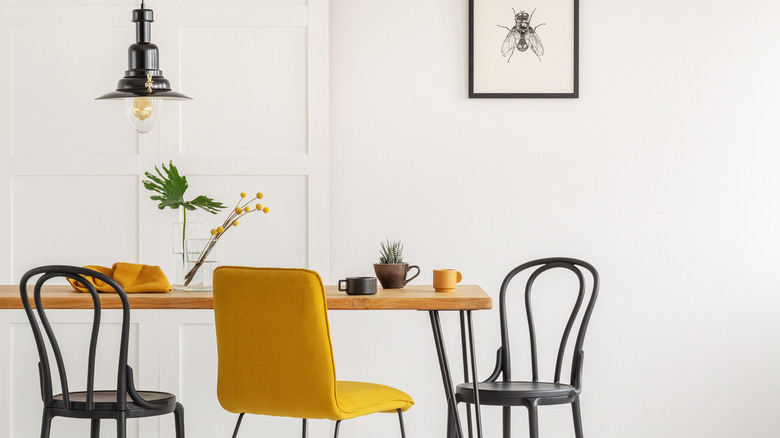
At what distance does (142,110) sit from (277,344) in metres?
0.84

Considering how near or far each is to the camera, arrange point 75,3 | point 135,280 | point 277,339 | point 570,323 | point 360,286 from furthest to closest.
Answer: point 75,3 → point 570,323 → point 135,280 → point 360,286 → point 277,339

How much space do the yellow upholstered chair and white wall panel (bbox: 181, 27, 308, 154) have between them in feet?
3.73

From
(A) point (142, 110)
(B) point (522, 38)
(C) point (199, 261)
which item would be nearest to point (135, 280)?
(C) point (199, 261)

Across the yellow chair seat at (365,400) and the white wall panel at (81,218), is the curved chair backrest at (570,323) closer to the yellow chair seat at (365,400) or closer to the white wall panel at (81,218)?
the yellow chair seat at (365,400)

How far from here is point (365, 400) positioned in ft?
7.67

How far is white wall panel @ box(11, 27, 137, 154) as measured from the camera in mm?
3283

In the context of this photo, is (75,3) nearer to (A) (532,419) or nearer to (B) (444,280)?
(B) (444,280)

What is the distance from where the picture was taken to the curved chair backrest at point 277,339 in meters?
2.19

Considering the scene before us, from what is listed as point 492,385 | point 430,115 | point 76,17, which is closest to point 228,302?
point 492,385

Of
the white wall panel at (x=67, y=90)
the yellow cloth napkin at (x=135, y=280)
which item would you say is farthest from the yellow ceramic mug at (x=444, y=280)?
the white wall panel at (x=67, y=90)

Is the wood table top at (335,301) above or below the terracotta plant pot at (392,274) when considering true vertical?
below

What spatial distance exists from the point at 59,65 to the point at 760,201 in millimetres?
2869

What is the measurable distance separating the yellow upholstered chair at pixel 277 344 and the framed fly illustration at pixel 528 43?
58.1 inches

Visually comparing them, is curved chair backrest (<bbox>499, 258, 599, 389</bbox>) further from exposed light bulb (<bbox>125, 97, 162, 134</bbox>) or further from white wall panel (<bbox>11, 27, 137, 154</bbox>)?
white wall panel (<bbox>11, 27, 137, 154</bbox>)
